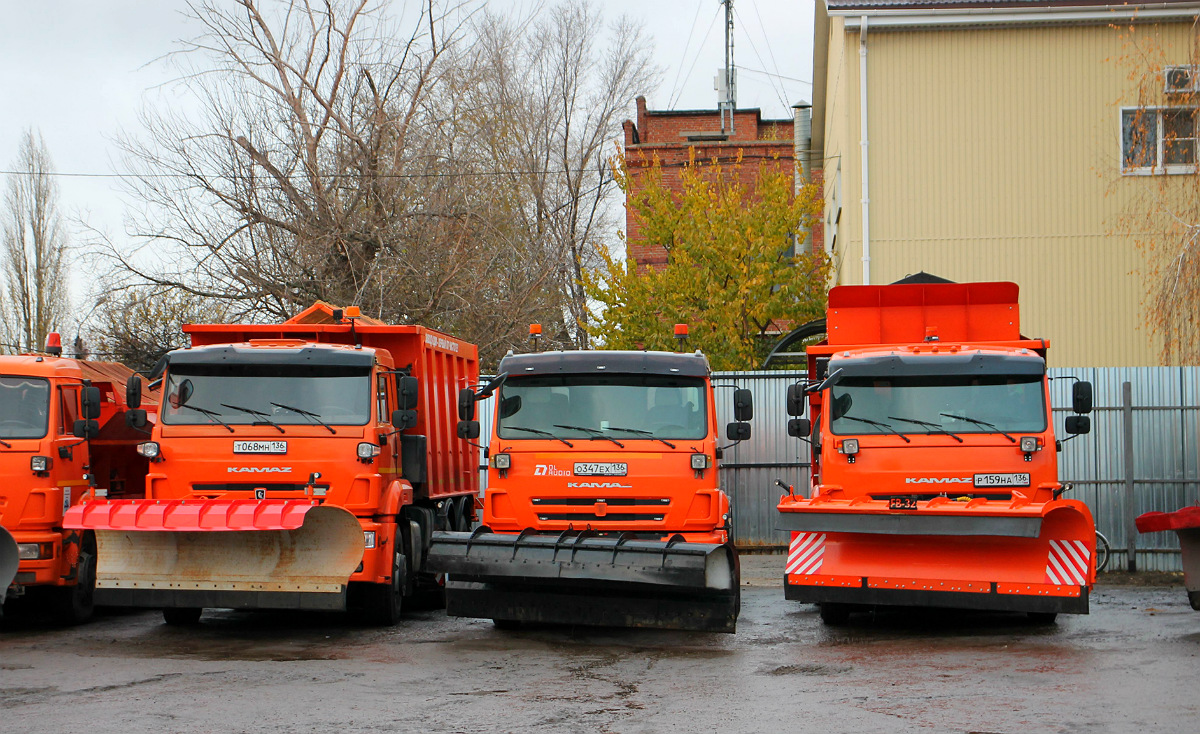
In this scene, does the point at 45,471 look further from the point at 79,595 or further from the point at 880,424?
the point at 880,424

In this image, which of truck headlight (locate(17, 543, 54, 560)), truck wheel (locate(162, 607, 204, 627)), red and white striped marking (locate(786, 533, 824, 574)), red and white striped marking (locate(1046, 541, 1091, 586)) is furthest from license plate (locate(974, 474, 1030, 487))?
truck headlight (locate(17, 543, 54, 560))

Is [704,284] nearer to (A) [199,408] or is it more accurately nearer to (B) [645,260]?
(B) [645,260]

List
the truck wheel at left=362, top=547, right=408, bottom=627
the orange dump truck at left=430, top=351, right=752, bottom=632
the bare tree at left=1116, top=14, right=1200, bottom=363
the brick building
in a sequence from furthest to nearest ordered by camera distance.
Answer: the brick building < the bare tree at left=1116, top=14, right=1200, bottom=363 < the truck wheel at left=362, top=547, right=408, bottom=627 < the orange dump truck at left=430, top=351, right=752, bottom=632

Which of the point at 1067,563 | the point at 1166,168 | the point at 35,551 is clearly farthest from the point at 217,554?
the point at 1166,168

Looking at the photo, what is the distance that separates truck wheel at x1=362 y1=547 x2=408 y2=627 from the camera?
1138cm

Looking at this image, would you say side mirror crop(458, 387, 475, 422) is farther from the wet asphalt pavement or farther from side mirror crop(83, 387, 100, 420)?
side mirror crop(83, 387, 100, 420)

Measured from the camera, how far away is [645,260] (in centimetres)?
3628

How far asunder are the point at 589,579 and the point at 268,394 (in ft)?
11.8

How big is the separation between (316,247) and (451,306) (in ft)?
9.77

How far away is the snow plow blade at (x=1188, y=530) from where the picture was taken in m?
10.1

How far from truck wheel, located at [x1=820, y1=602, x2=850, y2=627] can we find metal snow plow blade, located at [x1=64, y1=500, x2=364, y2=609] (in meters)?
4.44

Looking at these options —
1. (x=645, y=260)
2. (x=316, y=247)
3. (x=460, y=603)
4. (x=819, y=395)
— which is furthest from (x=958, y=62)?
(x=645, y=260)

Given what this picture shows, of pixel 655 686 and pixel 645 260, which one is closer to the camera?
pixel 655 686

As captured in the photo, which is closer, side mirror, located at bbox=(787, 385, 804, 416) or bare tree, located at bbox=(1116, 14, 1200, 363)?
side mirror, located at bbox=(787, 385, 804, 416)
